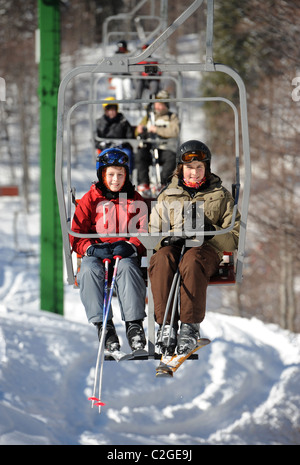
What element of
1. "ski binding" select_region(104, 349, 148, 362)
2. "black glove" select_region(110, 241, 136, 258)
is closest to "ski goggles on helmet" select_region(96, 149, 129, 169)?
"black glove" select_region(110, 241, 136, 258)

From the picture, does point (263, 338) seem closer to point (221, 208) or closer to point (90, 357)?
point (90, 357)

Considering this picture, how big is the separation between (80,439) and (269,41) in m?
17.5

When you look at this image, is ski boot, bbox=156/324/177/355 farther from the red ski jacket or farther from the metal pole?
the metal pole

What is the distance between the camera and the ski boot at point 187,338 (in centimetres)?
408

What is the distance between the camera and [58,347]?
874cm

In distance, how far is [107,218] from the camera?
14.6 feet

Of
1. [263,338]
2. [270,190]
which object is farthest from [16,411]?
[270,190]

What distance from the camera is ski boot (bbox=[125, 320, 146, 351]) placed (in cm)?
417

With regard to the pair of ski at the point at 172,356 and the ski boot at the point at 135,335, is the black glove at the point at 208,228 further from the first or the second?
the ski boot at the point at 135,335

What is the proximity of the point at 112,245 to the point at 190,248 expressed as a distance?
0.47 meters

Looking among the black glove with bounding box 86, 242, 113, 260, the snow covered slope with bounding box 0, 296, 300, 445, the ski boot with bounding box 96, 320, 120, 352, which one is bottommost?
the snow covered slope with bounding box 0, 296, 300, 445

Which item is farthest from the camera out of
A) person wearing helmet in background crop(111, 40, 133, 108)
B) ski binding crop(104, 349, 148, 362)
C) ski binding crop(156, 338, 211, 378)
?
person wearing helmet in background crop(111, 40, 133, 108)

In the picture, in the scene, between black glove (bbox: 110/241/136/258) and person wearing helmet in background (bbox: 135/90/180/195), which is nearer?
black glove (bbox: 110/241/136/258)

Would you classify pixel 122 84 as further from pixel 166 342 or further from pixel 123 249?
pixel 166 342
